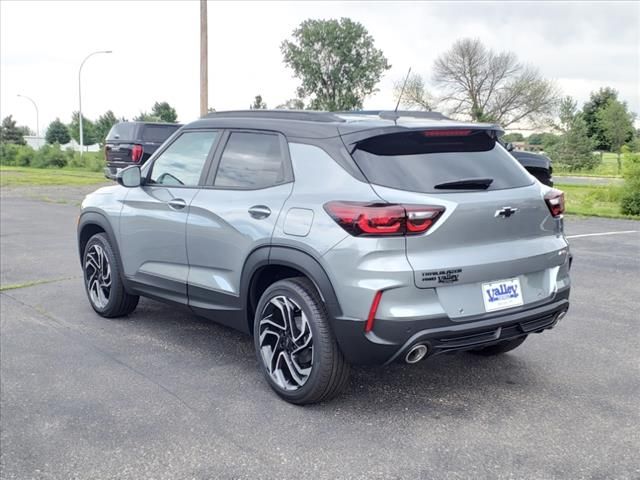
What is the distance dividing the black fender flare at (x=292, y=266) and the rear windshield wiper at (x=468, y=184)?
78 centimetres

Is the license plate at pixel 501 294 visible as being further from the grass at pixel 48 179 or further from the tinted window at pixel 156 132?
the grass at pixel 48 179

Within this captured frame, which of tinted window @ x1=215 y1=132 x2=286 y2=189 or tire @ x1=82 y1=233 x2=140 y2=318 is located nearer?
tinted window @ x1=215 y1=132 x2=286 y2=189

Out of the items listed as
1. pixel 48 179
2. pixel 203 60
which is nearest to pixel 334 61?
pixel 48 179

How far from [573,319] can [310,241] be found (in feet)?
10.5

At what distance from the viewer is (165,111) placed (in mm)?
84688

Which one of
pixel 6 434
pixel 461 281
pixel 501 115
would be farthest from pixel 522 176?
pixel 501 115

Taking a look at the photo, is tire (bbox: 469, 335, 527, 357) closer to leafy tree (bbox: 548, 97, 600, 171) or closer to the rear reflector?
the rear reflector

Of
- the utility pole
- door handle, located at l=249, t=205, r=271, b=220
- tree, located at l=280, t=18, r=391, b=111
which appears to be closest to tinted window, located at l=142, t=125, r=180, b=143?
the utility pole

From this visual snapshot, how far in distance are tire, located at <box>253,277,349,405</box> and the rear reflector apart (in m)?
0.28

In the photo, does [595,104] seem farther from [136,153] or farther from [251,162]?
[251,162]

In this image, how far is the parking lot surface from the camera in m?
3.26

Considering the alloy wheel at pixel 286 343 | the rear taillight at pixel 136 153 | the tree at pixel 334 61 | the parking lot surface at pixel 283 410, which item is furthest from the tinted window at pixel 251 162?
the tree at pixel 334 61

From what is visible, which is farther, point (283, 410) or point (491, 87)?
point (491, 87)

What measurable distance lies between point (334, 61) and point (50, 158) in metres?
34.0
